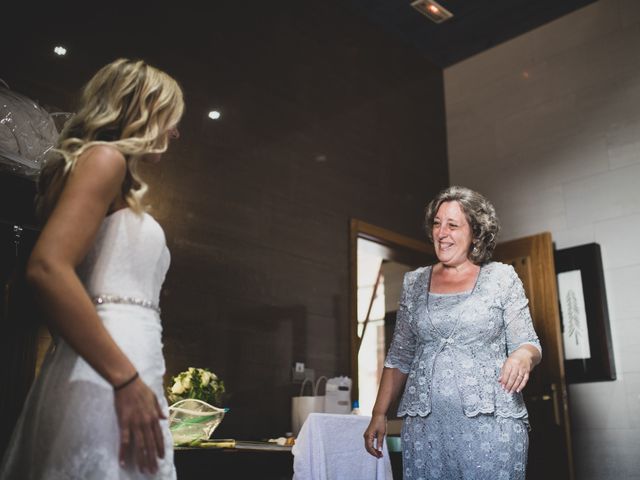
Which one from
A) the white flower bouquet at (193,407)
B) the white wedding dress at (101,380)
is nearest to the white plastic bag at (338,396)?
the white flower bouquet at (193,407)

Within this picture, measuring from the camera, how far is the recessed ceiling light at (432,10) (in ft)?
14.1

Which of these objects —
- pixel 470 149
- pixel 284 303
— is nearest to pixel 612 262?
pixel 470 149

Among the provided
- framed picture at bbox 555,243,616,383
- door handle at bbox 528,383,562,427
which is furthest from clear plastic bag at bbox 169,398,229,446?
framed picture at bbox 555,243,616,383

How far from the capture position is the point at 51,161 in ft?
3.70

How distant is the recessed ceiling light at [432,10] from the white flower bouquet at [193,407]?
2.86 meters

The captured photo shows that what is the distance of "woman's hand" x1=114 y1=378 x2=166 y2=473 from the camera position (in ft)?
3.24

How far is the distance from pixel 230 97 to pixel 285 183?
57 centimetres

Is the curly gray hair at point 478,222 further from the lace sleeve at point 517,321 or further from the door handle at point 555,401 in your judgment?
the door handle at point 555,401

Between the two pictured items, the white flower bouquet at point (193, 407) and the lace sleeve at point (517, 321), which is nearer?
the lace sleeve at point (517, 321)

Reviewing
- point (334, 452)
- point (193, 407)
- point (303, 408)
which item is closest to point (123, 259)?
point (193, 407)

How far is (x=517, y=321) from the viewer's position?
6.23 feet

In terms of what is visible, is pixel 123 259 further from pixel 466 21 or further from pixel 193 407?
pixel 466 21

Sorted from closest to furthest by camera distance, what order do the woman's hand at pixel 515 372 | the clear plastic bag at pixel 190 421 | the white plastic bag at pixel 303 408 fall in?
1. the woman's hand at pixel 515 372
2. the clear plastic bag at pixel 190 421
3. the white plastic bag at pixel 303 408

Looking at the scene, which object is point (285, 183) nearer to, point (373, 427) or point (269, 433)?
point (269, 433)
